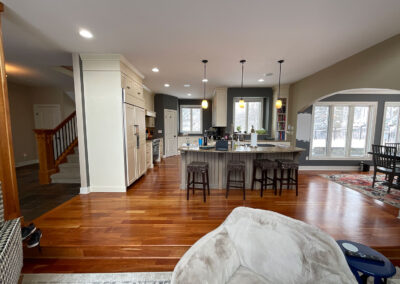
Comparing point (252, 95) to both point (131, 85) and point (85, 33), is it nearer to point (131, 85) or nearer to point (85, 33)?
point (131, 85)

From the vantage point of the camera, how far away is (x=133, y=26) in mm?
2236

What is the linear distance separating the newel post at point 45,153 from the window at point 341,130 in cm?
769

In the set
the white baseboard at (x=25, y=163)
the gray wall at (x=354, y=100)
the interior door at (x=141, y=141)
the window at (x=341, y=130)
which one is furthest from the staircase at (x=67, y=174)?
the window at (x=341, y=130)

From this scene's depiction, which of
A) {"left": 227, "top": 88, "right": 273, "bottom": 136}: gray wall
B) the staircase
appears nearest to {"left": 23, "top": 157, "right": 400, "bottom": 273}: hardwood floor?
the staircase

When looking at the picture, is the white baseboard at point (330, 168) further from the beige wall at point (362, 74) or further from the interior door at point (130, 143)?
the interior door at point (130, 143)

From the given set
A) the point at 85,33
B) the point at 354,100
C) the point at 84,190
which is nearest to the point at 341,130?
the point at 354,100

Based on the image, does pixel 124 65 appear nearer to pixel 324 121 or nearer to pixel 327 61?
pixel 327 61

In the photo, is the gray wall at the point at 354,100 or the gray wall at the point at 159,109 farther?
the gray wall at the point at 159,109

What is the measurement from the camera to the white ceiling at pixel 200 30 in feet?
6.11

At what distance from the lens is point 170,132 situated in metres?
7.27

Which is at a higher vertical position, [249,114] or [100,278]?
[249,114]

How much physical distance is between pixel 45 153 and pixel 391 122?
10232 mm

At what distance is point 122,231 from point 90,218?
681 mm

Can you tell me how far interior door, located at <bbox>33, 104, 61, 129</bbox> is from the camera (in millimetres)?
6043
